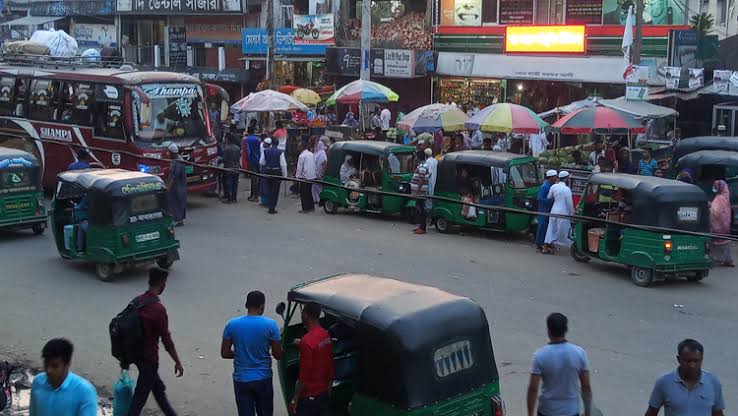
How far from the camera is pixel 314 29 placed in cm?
3238

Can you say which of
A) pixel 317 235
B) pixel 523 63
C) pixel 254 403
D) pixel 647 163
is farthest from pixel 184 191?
pixel 523 63

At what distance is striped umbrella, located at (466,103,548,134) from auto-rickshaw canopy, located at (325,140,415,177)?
5.97 feet

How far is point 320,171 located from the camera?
20484mm

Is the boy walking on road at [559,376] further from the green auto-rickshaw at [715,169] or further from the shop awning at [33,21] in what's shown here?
the shop awning at [33,21]

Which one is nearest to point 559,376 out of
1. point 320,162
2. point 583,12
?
point 320,162

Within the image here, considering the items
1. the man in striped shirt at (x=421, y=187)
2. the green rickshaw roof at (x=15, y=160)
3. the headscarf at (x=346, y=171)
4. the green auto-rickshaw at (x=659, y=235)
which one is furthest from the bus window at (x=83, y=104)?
the green auto-rickshaw at (x=659, y=235)

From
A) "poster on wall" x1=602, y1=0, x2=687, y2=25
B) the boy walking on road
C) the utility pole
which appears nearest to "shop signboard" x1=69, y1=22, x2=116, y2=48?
"poster on wall" x1=602, y1=0, x2=687, y2=25

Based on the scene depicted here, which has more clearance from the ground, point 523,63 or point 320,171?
point 523,63

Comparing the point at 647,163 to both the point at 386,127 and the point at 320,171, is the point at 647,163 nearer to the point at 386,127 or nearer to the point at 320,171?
the point at 320,171

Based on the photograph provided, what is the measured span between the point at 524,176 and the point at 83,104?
10.1m

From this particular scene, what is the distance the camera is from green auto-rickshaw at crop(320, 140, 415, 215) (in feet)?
61.7

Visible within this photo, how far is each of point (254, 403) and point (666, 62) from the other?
20599 mm

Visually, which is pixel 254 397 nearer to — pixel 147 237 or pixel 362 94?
pixel 147 237

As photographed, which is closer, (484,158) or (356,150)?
(484,158)
